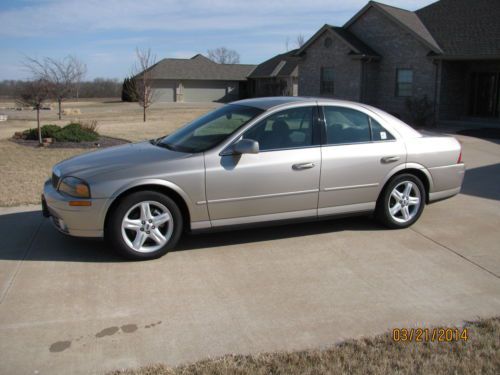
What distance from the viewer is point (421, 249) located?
559cm

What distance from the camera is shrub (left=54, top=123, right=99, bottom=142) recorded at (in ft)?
50.8

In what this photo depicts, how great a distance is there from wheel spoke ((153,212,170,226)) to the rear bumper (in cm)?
334

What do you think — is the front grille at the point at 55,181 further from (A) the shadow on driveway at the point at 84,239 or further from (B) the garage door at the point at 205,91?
(B) the garage door at the point at 205,91

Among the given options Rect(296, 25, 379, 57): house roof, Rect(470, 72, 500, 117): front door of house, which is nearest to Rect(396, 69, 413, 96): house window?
Rect(296, 25, 379, 57): house roof

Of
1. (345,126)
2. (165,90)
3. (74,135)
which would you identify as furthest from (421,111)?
(165,90)

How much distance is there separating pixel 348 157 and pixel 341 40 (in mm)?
21814

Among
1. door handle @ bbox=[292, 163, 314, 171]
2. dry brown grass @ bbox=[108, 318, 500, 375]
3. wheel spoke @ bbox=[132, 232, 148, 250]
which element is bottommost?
dry brown grass @ bbox=[108, 318, 500, 375]

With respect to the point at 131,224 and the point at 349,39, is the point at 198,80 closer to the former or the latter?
the point at 349,39

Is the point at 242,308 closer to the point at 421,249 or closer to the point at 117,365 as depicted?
the point at 117,365

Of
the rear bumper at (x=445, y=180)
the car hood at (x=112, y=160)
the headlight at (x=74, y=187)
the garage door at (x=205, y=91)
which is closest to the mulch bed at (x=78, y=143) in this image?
the car hood at (x=112, y=160)

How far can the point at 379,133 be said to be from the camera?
6.12m

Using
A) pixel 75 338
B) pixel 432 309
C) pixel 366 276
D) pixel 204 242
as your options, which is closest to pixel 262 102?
pixel 204 242

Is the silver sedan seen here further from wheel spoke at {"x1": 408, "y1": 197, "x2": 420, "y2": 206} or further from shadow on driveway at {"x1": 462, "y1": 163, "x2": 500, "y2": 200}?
shadow on driveway at {"x1": 462, "y1": 163, "x2": 500, "y2": 200}

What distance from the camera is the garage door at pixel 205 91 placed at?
189 feet
